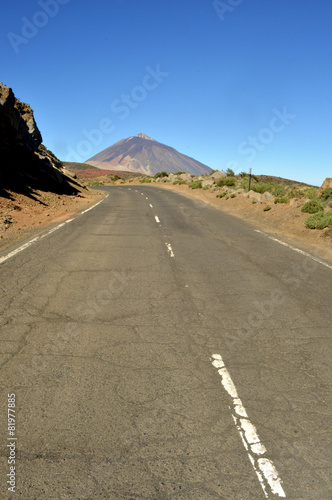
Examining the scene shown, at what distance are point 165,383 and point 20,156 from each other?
24487 millimetres

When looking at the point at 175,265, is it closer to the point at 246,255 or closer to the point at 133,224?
the point at 246,255

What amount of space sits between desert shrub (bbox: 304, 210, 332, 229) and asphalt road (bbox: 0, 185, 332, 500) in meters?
5.96

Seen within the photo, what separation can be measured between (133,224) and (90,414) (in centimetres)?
1120

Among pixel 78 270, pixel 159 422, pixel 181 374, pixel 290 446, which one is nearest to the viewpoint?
pixel 290 446

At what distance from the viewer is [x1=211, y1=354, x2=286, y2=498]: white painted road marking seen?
7.69 ft

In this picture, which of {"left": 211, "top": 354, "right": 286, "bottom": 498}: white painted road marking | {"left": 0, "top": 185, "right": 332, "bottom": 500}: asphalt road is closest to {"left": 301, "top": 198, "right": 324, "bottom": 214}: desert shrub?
{"left": 0, "top": 185, "right": 332, "bottom": 500}: asphalt road

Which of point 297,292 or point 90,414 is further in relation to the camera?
point 297,292

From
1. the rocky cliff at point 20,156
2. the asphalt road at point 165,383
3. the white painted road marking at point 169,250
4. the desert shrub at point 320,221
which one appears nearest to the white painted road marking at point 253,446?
the asphalt road at point 165,383

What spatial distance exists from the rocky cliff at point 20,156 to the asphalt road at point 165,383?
45.3ft

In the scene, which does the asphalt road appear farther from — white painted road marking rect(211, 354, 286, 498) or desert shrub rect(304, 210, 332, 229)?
desert shrub rect(304, 210, 332, 229)

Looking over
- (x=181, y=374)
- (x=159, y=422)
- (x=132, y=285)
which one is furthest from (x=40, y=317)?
(x=159, y=422)

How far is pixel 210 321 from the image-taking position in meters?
4.91

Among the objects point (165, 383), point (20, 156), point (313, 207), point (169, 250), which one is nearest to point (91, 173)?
point (20, 156)

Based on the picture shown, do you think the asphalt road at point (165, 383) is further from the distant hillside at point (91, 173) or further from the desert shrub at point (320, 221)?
the distant hillside at point (91, 173)
